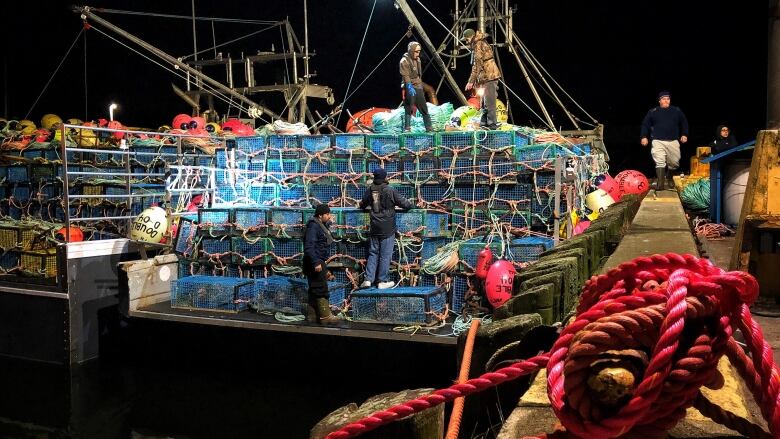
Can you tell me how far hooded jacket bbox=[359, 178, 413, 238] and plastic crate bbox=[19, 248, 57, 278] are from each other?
5199mm

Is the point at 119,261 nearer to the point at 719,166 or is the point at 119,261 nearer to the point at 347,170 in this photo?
the point at 347,170

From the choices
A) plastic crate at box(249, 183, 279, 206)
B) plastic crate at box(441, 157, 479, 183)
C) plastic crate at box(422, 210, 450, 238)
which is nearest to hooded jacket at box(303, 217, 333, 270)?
plastic crate at box(422, 210, 450, 238)

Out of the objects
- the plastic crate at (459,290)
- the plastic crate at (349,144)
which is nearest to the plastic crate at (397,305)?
the plastic crate at (459,290)

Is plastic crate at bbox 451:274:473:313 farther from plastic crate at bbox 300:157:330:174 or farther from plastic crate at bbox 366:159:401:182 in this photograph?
plastic crate at bbox 300:157:330:174

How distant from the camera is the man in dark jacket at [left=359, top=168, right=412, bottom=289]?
30.1ft

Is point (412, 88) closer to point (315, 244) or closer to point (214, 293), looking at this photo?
point (315, 244)

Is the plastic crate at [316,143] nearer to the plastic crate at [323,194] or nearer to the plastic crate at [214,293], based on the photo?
the plastic crate at [323,194]

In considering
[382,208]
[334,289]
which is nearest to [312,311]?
[334,289]

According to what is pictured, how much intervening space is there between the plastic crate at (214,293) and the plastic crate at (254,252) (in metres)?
0.37

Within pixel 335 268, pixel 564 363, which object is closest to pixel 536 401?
pixel 564 363

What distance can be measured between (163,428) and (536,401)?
6.48m

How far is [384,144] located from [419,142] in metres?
0.63

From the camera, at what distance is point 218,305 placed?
30.6ft

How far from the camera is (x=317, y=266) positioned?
8.45 metres
